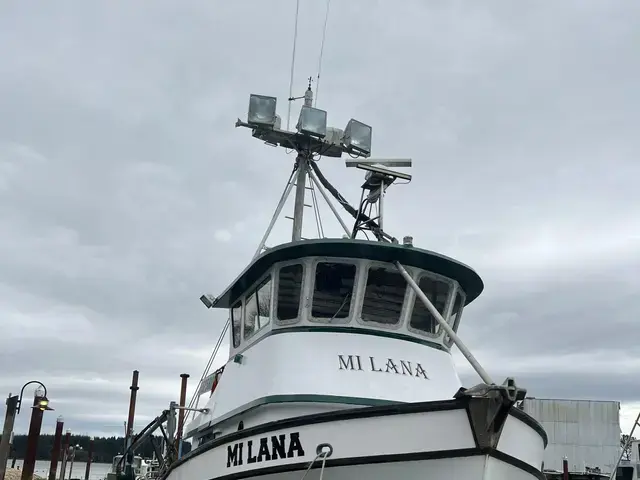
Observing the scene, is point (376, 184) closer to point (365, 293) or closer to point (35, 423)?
point (365, 293)

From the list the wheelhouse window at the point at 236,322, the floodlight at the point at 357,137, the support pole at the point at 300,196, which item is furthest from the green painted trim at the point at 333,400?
the floodlight at the point at 357,137

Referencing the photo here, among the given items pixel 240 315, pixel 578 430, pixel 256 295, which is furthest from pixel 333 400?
pixel 578 430

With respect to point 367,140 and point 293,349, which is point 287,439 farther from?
point 367,140

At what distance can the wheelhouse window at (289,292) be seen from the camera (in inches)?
394

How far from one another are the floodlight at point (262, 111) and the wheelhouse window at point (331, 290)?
452cm

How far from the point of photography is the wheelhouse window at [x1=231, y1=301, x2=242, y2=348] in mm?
11913

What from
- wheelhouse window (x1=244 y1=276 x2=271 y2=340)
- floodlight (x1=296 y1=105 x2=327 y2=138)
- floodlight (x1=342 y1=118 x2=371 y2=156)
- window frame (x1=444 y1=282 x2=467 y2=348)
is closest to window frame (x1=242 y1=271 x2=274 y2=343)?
wheelhouse window (x1=244 y1=276 x2=271 y2=340)

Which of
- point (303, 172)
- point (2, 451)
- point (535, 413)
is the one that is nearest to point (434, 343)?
point (303, 172)

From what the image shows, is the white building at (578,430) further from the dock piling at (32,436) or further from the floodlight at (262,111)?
the floodlight at (262,111)

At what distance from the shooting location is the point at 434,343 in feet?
33.5

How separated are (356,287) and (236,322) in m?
3.15

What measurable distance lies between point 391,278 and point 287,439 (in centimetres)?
296

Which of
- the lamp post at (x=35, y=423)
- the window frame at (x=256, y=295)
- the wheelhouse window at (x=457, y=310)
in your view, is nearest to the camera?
the window frame at (x=256, y=295)

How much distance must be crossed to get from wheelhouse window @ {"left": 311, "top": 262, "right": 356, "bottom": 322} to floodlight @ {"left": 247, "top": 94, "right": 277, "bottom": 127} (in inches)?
178
